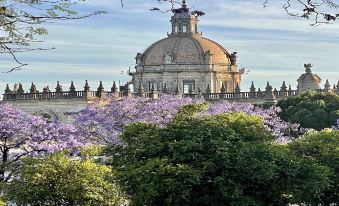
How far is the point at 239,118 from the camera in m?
23.8

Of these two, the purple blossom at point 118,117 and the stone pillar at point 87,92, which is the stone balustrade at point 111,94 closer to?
the stone pillar at point 87,92

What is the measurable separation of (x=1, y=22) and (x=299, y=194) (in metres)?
14.1

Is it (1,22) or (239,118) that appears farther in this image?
(239,118)

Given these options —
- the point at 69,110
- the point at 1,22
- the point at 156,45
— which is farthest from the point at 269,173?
the point at 156,45

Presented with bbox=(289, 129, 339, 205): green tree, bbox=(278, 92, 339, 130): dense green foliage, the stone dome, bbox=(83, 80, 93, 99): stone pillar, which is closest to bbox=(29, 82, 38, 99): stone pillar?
bbox=(83, 80, 93, 99): stone pillar

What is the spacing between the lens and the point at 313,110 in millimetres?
55469

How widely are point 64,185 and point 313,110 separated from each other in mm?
37136

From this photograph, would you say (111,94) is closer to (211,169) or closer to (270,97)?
(270,97)

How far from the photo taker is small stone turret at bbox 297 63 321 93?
73562 mm

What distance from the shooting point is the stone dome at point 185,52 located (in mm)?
85250

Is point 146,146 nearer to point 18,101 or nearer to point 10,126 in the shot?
point 10,126

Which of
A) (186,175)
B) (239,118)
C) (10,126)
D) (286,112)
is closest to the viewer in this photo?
(186,175)

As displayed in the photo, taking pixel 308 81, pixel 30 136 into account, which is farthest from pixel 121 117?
pixel 308 81

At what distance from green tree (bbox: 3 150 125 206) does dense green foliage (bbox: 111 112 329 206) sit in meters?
0.78
